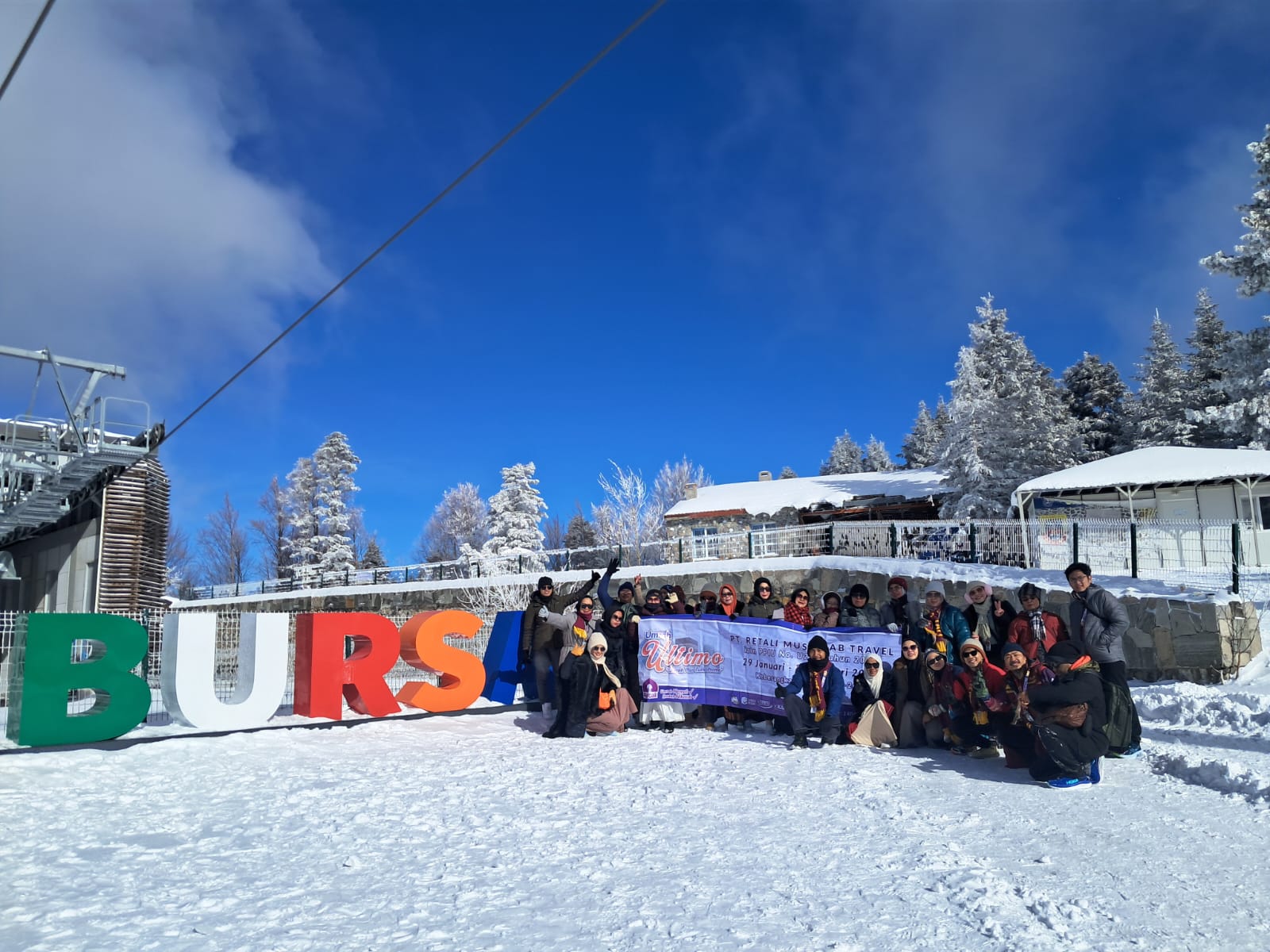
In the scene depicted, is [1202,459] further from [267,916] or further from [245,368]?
[267,916]

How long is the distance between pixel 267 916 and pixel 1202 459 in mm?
25187

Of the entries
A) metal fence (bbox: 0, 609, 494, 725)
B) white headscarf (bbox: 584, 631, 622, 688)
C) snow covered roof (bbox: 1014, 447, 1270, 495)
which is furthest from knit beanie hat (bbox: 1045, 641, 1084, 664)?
snow covered roof (bbox: 1014, 447, 1270, 495)

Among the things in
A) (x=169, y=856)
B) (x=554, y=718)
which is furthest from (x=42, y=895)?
(x=554, y=718)

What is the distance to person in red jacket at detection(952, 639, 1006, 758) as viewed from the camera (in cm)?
739

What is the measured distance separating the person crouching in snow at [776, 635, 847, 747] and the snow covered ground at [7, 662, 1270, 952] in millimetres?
441

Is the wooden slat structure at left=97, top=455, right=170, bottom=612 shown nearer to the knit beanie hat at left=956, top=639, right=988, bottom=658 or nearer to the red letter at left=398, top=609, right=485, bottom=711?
the red letter at left=398, top=609, right=485, bottom=711

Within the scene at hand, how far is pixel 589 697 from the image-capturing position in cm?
969

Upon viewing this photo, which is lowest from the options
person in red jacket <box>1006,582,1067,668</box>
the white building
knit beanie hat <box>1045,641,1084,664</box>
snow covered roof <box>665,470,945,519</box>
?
knit beanie hat <box>1045,641,1084,664</box>

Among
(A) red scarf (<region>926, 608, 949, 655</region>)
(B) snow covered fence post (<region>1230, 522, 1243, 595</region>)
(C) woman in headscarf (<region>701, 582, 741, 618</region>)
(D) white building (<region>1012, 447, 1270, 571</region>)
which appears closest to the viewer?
(A) red scarf (<region>926, 608, 949, 655</region>)

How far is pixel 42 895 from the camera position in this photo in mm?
4539

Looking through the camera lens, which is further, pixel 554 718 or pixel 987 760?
pixel 554 718

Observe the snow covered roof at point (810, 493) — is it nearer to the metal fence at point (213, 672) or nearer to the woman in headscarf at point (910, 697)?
the metal fence at point (213, 672)

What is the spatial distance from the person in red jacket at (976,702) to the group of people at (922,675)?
13 mm

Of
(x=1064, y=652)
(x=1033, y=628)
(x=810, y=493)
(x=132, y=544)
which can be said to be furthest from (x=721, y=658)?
(x=810, y=493)
